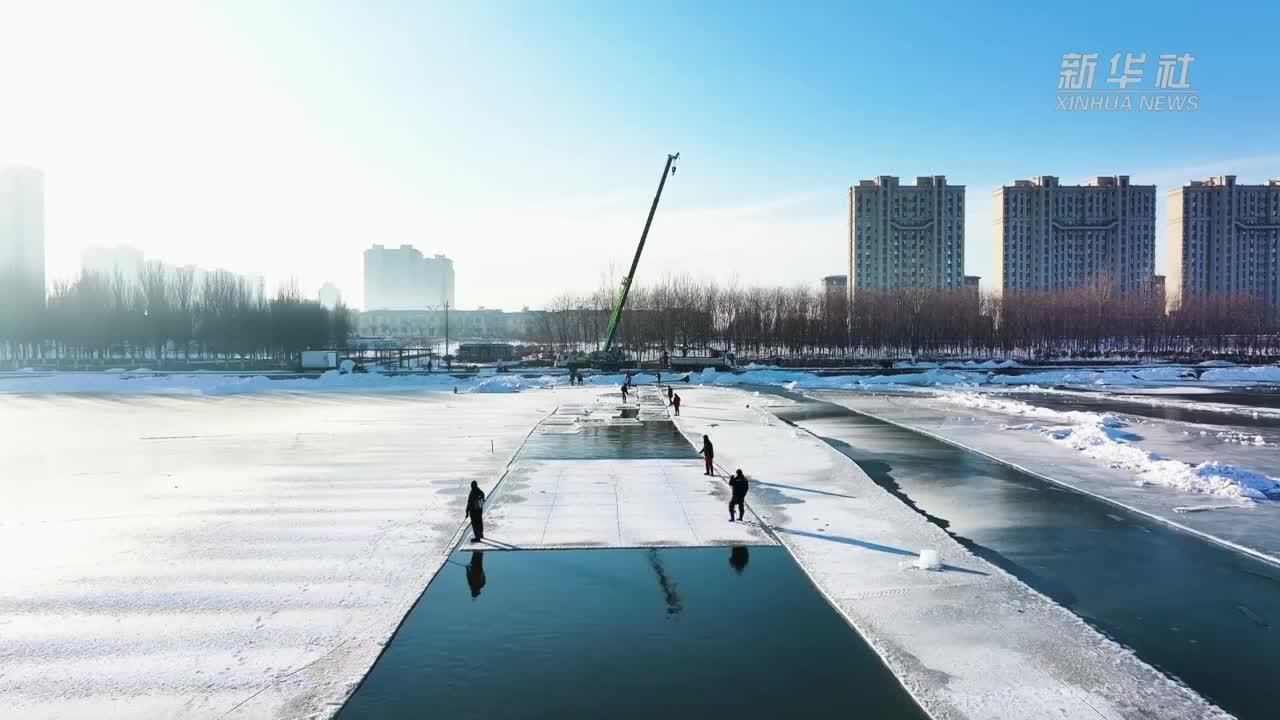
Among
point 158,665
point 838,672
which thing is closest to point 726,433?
point 838,672

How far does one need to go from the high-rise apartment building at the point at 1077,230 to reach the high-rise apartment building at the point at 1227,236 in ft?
20.9

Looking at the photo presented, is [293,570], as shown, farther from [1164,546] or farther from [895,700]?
[1164,546]

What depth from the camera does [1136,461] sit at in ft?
67.0

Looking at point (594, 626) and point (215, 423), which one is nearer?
point (594, 626)

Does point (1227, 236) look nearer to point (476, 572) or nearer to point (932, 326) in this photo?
point (932, 326)

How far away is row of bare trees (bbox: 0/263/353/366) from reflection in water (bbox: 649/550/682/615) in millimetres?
77044

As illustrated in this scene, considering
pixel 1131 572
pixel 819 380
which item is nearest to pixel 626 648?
pixel 1131 572

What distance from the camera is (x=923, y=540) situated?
13516 mm

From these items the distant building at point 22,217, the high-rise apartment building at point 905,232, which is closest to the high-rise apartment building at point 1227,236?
the high-rise apartment building at point 905,232

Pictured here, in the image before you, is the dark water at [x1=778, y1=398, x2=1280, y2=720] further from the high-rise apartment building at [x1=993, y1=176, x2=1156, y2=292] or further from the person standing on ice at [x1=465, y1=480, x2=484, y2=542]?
the high-rise apartment building at [x1=993, y1=176, x2=1156, y2=292]

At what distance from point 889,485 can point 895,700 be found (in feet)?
35.3

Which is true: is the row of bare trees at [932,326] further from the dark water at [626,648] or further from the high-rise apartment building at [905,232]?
the dark water at [626,648]

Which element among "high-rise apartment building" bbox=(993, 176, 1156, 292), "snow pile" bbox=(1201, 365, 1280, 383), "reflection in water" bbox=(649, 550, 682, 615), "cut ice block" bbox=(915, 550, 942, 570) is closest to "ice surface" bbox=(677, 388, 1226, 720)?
"cut ice block" bbox=(915, 550, 942, 570)

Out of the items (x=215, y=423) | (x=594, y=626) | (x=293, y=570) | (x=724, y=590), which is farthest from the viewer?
(x=215, y=423)
